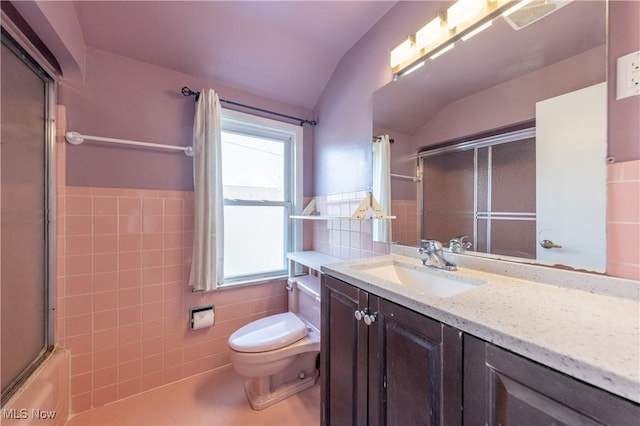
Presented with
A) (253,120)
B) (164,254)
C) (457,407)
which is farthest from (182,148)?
(457,407)

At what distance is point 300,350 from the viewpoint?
148 centimetres

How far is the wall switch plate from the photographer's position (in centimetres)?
72

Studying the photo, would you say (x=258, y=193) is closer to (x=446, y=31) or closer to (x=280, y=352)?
(x=280, y=352)

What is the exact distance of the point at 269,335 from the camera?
1.51m

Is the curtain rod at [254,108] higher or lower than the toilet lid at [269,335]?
higher

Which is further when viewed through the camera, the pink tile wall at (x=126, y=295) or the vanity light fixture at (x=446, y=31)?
the pink tile wall at (x=126, y=295)

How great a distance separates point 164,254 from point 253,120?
1.19 meters

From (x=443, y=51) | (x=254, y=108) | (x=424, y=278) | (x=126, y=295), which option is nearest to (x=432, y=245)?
(x=424, y=278)

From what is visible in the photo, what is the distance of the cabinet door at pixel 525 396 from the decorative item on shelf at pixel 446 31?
4.15 ft

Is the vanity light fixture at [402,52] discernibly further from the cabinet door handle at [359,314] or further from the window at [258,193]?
the cabinet door handle at [359,314]

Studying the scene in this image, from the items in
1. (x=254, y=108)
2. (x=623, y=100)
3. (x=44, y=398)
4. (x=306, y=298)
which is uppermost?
(x=254, y=108)

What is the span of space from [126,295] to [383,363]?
164 centimetres

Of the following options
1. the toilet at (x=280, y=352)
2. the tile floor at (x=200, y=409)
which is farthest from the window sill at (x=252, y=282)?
the tile floor at (x=200, y=409)

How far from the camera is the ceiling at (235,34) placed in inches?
54.0
